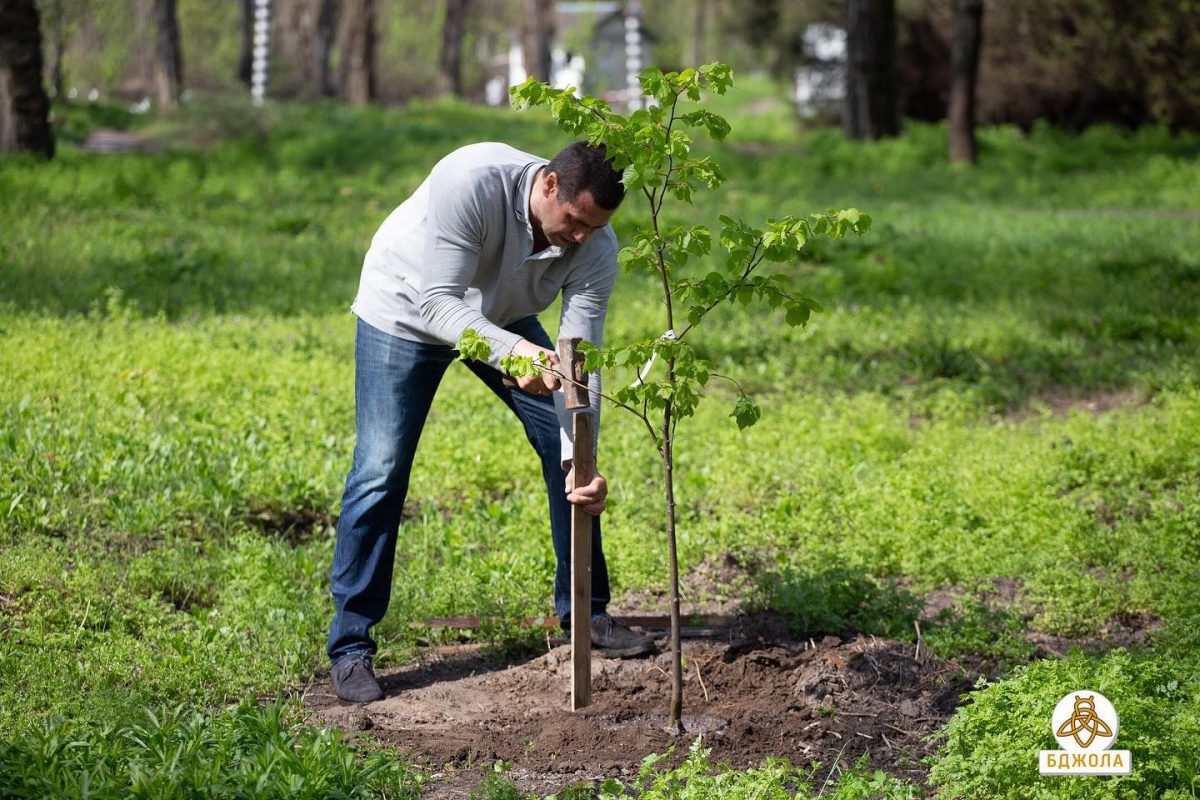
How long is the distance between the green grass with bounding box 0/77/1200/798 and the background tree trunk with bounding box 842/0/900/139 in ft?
32.3

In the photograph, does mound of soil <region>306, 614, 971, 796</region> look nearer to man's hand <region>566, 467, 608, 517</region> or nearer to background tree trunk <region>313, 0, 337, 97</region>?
man's hand <region>566, 467, 608, 517</region>

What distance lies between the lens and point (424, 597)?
536 centimetres

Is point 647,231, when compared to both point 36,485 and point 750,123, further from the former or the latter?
point 750,123

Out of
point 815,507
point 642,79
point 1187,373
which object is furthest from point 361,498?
point 1187,373

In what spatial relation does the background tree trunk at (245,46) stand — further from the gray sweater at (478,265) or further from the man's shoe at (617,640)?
the man's shoe at (617,640)

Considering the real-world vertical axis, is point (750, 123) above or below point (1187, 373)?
above

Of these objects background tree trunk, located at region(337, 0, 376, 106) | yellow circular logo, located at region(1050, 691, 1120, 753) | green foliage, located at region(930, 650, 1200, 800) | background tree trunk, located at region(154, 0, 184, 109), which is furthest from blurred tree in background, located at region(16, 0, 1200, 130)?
yellow circular logo, located at region(1050, 691, 1120, 753)

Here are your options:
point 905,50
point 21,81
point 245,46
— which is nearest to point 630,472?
point 21,81

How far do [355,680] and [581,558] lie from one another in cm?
90

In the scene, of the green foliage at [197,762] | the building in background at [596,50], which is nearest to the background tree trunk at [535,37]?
the building in background at [596,50]

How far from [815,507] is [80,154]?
12.3 meters

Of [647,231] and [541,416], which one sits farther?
[541,416]

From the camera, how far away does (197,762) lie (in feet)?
11.5

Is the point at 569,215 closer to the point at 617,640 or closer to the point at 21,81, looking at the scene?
the point at 617,640
